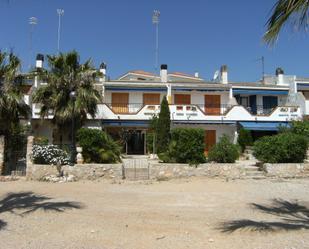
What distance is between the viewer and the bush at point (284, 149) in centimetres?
1847

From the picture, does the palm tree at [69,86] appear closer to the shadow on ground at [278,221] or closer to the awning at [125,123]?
the awning at [125,123]

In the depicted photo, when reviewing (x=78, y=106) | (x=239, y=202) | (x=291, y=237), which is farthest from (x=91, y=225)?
(x=78, y=106)

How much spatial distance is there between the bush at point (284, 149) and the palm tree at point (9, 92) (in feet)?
43.2

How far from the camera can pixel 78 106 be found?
Result: 22.9 m

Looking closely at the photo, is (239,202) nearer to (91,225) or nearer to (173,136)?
(91,225)

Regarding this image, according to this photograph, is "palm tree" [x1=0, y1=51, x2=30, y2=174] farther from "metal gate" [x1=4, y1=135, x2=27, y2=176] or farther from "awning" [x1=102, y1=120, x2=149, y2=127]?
"awning" [x1=102, y1=120, x2=149, y2=127]

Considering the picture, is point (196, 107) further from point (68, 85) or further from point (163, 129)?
point (68, 85)

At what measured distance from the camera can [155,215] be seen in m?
10.2

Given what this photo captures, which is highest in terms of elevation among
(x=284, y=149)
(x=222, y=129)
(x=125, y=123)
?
(x=125, y=123)

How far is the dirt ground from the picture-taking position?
24.8ft

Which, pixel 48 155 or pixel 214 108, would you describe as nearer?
pixel 48 155

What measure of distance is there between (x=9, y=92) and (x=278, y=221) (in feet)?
49.0

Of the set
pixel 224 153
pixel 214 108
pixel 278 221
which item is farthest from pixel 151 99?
pixel 278 221

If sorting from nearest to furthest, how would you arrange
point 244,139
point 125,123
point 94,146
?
point 94,146
point 244,139
point 125,123
